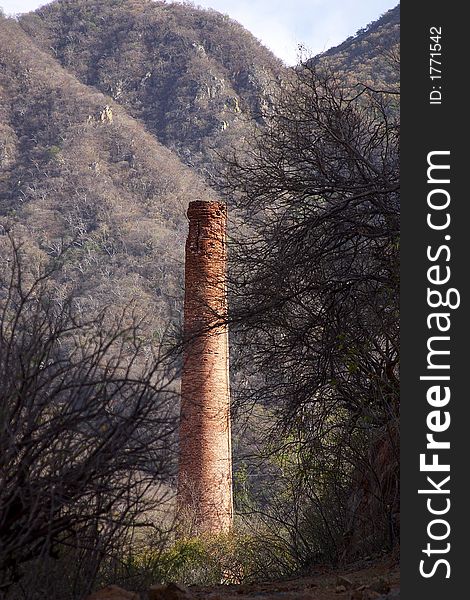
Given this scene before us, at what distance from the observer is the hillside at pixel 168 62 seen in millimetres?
70188

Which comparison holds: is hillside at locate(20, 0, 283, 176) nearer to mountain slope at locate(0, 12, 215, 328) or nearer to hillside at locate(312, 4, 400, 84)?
mountain slope at locate(0, 12, 215, 328)

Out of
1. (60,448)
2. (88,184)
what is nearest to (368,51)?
(88,184)

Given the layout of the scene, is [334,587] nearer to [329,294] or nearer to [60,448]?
[60,448]

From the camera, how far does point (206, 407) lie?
2152cm

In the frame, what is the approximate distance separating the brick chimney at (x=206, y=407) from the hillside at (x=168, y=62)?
42889 millimetres

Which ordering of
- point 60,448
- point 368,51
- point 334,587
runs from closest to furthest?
point 60,448 < point 334,587 < point 368,51

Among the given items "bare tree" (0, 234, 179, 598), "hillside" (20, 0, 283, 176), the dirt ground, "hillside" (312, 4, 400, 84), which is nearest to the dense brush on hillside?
"bare tree" (0, 234, 179, 598)

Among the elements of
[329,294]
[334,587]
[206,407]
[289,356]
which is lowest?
[334,587]

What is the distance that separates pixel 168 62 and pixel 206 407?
6245 centimetres

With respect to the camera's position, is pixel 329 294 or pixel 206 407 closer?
pixel 329 294

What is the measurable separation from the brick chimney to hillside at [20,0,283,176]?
141 ft

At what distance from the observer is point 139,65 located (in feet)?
262

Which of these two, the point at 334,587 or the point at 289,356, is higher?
the point at 289,356

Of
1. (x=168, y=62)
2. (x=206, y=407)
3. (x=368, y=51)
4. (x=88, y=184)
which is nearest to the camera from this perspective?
(x=206, y=407)
